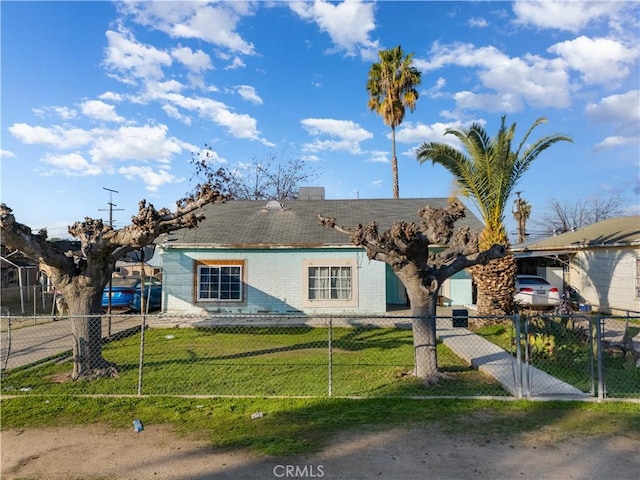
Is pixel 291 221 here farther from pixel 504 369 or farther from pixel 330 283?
pixel 504 369

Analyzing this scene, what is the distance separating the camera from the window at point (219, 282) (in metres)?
15.8

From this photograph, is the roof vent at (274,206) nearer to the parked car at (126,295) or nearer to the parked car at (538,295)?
the parked car at (126,295)

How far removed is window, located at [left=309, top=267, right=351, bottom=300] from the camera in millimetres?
15734

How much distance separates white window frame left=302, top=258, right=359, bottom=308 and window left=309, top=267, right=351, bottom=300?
0.09 metres

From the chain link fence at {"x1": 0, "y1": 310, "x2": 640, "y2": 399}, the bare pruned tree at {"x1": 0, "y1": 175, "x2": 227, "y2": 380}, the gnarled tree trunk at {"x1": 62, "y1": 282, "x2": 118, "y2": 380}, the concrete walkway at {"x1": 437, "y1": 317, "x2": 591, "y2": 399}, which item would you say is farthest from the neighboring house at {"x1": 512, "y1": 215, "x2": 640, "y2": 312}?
the gnarled tree trunk at {"x1": 62, "y1": 282, "x2": 118, "y2": 380}

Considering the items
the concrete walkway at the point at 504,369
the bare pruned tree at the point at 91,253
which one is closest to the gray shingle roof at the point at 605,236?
the concrete walkway at the point at 504,369

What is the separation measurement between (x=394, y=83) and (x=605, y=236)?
15.9 meters

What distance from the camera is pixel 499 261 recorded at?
46.8 feet

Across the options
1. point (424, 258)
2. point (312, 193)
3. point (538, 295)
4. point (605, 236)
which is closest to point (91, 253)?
point (424, 258)

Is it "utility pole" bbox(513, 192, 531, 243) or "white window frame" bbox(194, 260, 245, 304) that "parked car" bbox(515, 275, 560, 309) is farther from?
"utility pole" bbox(513, 192, 531, 243)

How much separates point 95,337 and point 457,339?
8.86 meters

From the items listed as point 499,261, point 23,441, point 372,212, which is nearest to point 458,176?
point 499,261

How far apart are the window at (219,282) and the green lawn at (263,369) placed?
8.54 feet

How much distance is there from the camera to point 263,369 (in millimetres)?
9062
